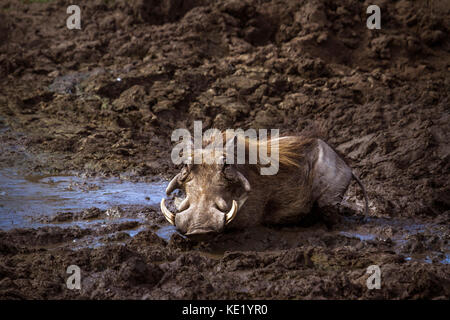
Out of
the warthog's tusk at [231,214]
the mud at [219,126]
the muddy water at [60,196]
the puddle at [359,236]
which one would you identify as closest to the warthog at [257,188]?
the warthog's tusk at [231,214]

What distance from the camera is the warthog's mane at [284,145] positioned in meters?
4.34

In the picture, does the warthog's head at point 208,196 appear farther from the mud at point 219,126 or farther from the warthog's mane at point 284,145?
the warthog's mane at point 284,145

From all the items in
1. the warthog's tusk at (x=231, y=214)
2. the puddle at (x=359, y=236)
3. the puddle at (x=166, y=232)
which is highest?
the warthog's tusk at (x=231, y=214)

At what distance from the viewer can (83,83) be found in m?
8.33

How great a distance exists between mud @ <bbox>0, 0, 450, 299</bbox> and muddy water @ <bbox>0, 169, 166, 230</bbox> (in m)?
0.04

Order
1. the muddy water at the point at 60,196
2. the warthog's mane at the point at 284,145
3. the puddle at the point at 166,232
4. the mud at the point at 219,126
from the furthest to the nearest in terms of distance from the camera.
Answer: the muddy water at the point at 60,196, the warthog's mane at the point at 284,145, the puddle at the point at 166,232, the mud at the point at 219,126

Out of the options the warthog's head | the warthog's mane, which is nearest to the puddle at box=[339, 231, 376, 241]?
the warthog's mane

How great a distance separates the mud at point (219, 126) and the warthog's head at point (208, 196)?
7.6 inches

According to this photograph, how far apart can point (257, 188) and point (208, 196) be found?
2.04 feet

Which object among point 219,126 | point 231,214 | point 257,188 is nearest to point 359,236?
point 257,188

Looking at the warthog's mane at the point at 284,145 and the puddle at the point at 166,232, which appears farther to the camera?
the warthog's mane at the point at 284,145

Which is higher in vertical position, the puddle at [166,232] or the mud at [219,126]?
the mud at [219,126]
